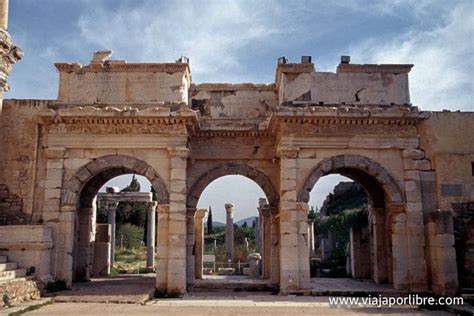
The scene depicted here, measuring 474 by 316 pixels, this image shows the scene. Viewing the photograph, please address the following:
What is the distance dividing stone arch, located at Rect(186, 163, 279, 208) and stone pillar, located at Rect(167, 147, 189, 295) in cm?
158

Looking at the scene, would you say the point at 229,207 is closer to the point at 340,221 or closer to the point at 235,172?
the point at 340,221

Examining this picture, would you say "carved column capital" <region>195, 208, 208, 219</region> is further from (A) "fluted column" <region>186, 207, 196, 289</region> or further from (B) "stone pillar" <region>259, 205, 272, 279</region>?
(A) "fluted column" <region>186, 207, 196, 289</region>

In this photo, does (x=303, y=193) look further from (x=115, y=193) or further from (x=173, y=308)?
(x=115, y=193)

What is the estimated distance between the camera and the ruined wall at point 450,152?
12203 mm

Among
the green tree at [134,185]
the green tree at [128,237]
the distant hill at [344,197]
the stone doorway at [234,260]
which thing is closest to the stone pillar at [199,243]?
the stone doorway at [234,260]

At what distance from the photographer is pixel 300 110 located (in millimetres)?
11898

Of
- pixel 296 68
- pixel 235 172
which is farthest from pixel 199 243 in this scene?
pixel 296 68

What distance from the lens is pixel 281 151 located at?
12023 mm

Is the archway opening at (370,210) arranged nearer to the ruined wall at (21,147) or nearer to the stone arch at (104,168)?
the stone arch at (104,168)

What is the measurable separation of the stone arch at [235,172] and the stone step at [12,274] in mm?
4773

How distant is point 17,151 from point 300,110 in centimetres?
746

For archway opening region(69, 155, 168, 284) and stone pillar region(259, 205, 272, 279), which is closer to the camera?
archway opening region(69, 155, 168, 284)

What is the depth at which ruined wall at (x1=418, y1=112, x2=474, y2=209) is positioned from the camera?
12.2 metres

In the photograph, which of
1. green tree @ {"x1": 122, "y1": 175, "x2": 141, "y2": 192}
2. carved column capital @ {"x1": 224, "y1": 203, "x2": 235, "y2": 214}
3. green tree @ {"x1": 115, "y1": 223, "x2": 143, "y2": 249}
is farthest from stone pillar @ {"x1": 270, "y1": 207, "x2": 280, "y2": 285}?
green tree @ {"x1": 122, "y1": 175, "x2": 141, "y2": 192}
